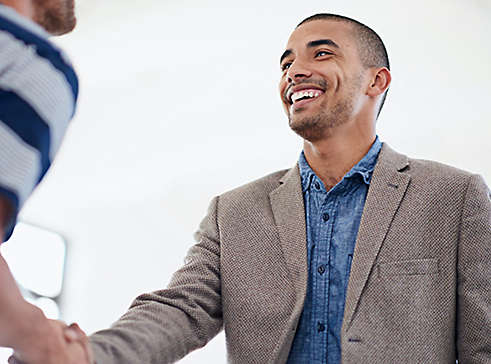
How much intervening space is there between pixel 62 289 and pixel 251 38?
9.30ft

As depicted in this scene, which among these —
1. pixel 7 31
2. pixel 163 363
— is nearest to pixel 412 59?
pixel 163 363

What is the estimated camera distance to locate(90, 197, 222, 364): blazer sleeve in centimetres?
147

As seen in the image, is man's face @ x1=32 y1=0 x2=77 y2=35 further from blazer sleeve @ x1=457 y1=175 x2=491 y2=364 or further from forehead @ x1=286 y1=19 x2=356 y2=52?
forehead @ x1=286 y1=19 x2=356 y2=52

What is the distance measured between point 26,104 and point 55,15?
250 millimetres

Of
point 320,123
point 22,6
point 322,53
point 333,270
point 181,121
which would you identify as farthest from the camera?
point 181,121

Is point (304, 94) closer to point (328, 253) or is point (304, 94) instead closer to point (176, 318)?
point (328, 253)

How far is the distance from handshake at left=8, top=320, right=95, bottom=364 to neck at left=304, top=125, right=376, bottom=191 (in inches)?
37.9

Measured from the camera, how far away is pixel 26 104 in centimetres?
77

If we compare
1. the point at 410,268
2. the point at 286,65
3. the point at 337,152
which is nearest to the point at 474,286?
the point at 410,268

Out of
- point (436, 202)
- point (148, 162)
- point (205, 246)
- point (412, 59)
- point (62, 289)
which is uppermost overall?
point (412, 59)

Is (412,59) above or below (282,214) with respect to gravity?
above

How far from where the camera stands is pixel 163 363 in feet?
5.19

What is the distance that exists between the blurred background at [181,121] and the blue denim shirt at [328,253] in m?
2.28

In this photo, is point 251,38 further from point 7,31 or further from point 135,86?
point 7,31
